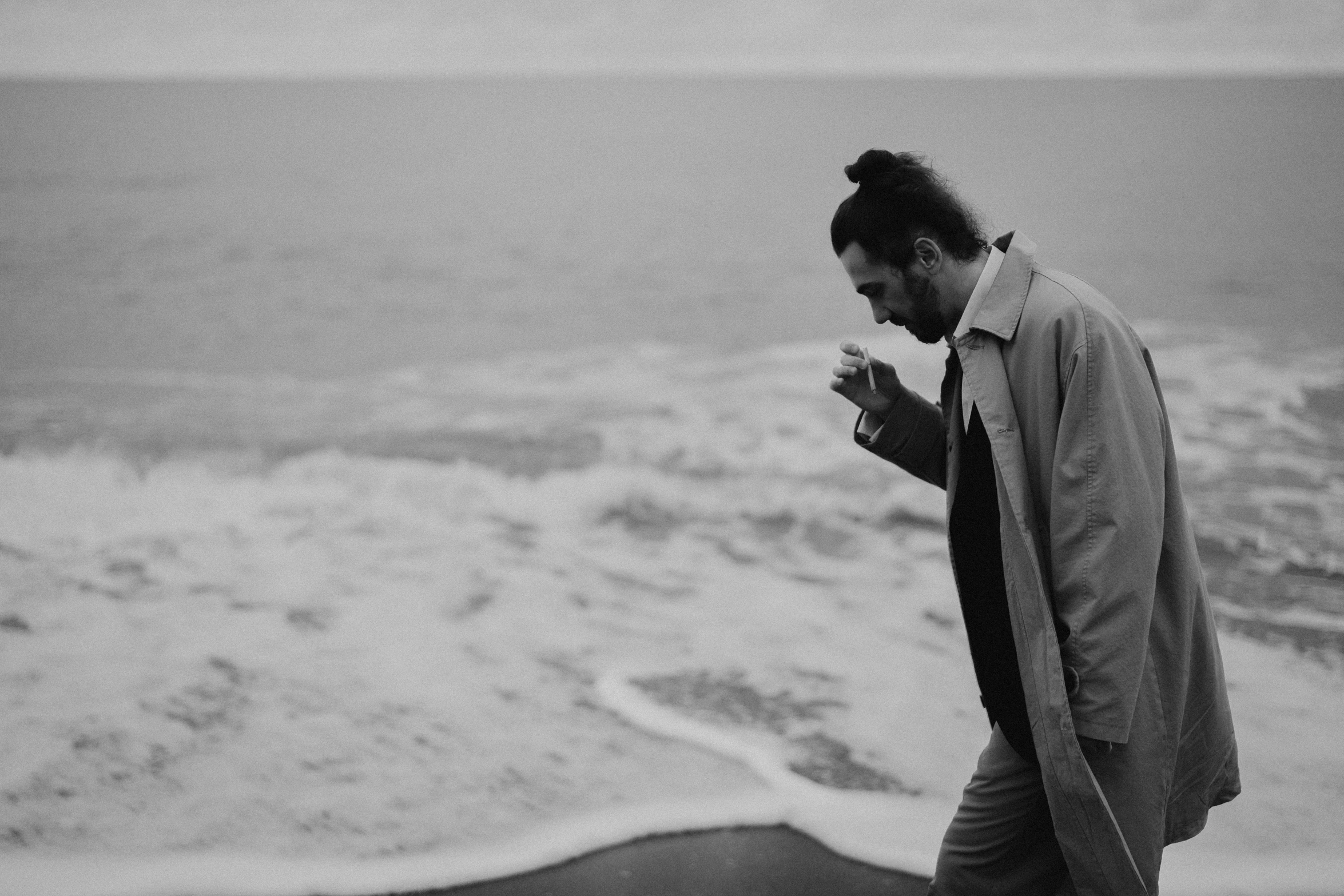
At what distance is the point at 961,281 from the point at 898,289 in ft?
0.32

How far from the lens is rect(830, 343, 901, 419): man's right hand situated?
2.08m

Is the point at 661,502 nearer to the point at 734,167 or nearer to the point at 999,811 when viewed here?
the point at 999,811

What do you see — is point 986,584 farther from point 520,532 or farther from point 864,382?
point 520,532

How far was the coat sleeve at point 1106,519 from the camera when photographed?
1.62m

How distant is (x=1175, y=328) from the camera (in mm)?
14562

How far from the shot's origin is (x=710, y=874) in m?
2.88

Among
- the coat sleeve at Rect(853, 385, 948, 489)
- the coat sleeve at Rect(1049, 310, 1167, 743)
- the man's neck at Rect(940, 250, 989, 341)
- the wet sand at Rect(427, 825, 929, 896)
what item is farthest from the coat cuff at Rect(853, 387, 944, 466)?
the wet sand at Rect(427, 825, 929, 896)

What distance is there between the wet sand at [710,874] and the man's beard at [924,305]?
1.57 meters

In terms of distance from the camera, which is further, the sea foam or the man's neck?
the sea foam

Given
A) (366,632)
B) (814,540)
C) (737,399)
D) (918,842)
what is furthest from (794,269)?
(918,842)

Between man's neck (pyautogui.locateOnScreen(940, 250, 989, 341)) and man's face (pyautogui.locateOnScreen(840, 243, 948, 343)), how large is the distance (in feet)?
0.06

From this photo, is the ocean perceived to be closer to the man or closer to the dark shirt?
the man

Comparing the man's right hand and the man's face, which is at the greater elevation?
the man's face

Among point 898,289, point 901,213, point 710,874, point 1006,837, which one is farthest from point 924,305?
point 710,874
